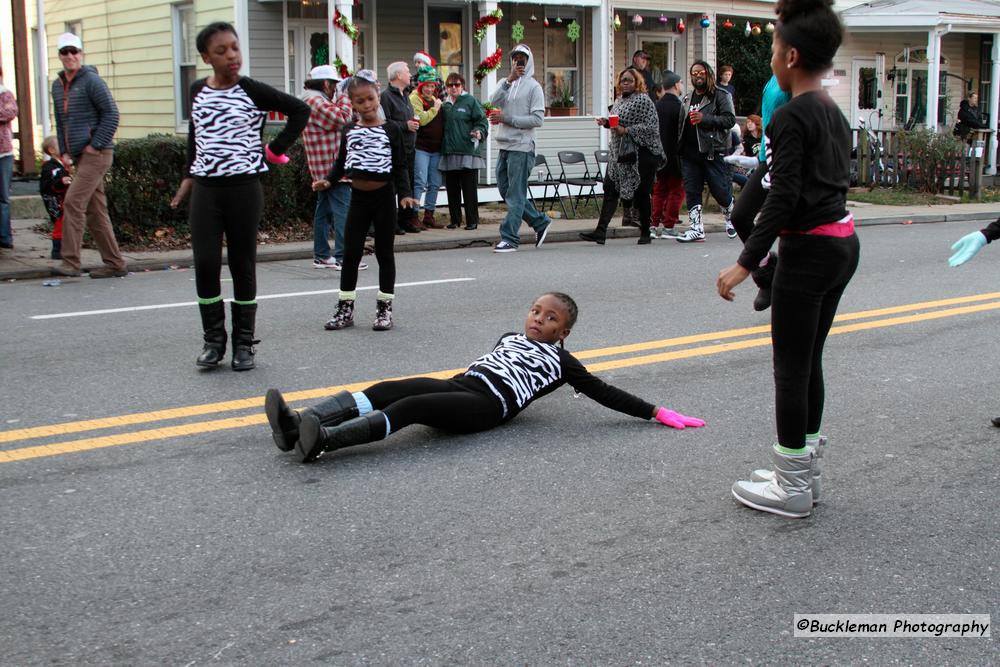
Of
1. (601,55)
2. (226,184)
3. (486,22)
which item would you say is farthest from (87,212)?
(601,55)

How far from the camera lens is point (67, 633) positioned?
3.43 m

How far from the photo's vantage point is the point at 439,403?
519 centimetres

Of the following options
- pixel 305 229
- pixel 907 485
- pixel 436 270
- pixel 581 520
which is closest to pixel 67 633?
pixel 581 520

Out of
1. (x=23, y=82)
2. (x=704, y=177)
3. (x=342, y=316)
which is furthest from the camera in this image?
(x=23, y=82)

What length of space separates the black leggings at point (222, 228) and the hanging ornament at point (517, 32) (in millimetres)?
14109

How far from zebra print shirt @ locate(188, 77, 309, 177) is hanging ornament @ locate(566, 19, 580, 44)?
50.4 ft

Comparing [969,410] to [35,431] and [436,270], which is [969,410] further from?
[436,270]

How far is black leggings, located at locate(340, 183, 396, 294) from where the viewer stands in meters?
7.99

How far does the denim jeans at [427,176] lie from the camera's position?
1488 cm

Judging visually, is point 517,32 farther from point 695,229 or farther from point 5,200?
point 5,200

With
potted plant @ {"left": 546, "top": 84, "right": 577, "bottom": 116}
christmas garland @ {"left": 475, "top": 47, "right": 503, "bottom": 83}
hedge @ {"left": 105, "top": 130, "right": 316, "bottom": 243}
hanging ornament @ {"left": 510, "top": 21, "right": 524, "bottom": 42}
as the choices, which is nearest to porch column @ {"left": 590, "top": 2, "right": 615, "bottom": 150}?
potted plant @ {"left": 546, "top": 84, "right": 577, "bottom": 116}

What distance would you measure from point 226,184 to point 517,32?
14.4 m

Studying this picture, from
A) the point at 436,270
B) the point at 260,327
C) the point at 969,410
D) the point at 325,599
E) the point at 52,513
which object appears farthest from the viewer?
the point at 436,270

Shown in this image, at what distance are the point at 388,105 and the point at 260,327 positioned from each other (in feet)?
20.4
